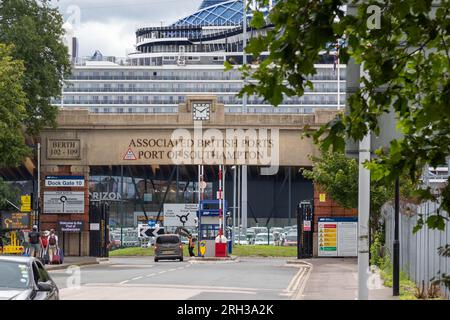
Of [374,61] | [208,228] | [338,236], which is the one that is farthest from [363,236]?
[208,228]

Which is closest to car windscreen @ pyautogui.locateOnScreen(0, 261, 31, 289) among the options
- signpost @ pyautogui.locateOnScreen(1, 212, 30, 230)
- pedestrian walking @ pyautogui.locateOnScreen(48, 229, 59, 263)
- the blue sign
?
pedestrian walking @ pyautogui.locateOnScreen(48, 229, 59, 263)

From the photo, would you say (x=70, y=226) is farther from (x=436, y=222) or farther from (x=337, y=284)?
(x=436, y=222)

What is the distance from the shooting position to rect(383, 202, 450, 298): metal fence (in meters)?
21.3

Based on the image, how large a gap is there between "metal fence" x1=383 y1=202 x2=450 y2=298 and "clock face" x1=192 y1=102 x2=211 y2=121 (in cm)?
2228

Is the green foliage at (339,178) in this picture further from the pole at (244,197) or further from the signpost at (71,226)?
the pole at (244,197)

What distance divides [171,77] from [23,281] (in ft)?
483

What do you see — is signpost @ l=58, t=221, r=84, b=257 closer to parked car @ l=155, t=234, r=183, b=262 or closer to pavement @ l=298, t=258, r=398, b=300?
parked car @ l=155, t=234, r=183, b=262

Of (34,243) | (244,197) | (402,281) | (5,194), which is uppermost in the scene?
(5,194)

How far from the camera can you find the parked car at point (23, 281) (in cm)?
1377

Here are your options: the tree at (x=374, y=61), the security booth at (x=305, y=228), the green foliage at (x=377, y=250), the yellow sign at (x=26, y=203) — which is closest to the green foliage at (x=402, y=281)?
the green foliage at (x=377, y=250)

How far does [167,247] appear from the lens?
56438 millimetres
